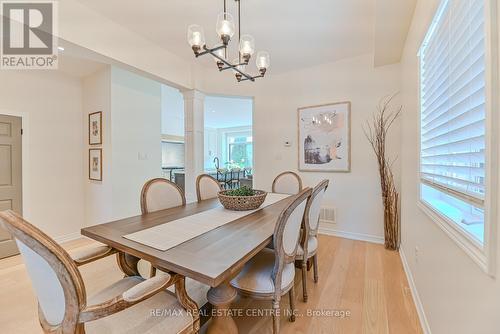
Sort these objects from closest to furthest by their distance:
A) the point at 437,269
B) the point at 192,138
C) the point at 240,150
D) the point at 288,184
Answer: the point at 437,269
the point at 288,184
the point at 192,138
the point at 240,150

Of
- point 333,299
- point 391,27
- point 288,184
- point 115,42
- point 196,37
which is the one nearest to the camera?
point 196,37

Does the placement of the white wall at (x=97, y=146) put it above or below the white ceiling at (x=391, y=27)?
below

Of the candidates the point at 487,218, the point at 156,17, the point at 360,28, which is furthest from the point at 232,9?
the point at 487,218

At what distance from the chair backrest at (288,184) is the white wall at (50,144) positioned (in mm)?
3168

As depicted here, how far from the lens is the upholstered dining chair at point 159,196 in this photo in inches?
74.5

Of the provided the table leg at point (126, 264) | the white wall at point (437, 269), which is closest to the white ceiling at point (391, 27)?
the white wall at point (437, 269)

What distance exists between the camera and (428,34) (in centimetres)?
151

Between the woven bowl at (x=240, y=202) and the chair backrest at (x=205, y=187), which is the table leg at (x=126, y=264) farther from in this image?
the chair backrest at (x=205, y=187)

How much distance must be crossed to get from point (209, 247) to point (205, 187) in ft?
5.08

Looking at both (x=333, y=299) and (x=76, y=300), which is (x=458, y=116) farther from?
(x=76, y=300)

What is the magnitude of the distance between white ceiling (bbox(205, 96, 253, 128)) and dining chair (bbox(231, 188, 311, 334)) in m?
3.83

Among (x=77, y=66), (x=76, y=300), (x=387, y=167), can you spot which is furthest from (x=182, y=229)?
(x=77, y=66)

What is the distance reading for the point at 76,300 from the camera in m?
0.81

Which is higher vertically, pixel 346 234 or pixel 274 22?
pixel 274 22
